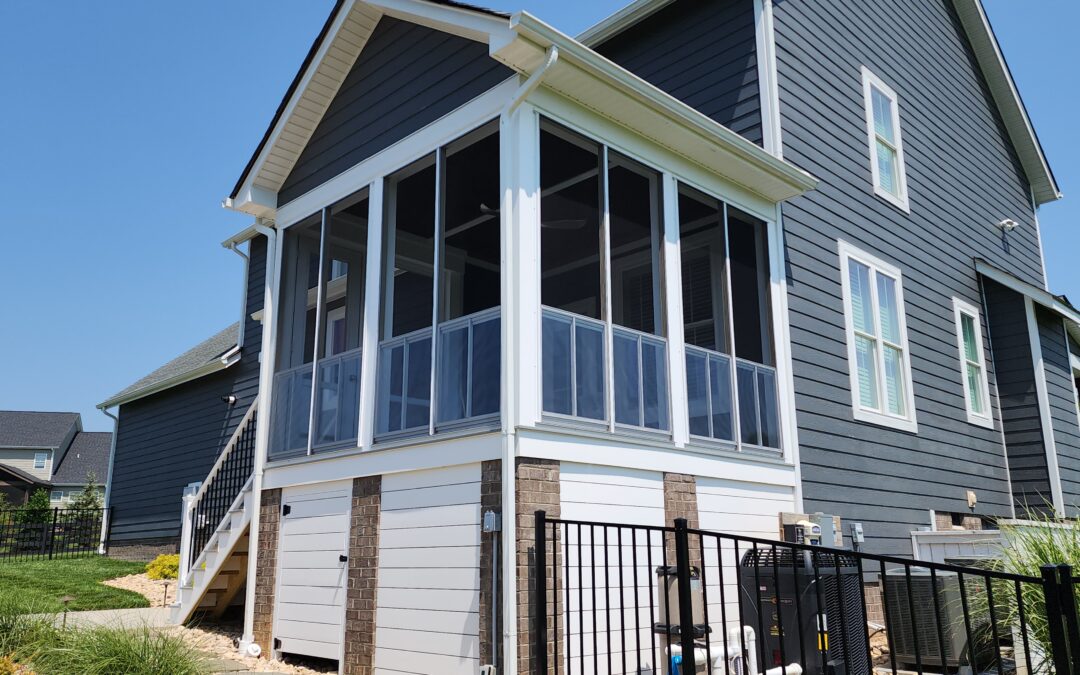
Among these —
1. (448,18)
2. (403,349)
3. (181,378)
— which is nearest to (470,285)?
(403,349)

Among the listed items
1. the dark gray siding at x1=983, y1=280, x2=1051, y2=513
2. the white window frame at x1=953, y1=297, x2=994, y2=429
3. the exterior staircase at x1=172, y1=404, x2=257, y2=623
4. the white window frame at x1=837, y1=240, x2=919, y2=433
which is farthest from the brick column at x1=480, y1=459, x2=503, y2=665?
the dark gray siding at x1=983, y1=280, x2=1051, y2=513

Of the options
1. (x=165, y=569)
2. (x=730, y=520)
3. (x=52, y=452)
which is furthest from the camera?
(x=52, y=452)

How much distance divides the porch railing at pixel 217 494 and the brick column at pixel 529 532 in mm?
5180

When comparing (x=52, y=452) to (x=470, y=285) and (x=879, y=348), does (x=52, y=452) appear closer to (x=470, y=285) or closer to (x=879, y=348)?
(x=470, y=285)

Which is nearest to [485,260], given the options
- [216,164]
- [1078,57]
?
[216,164]

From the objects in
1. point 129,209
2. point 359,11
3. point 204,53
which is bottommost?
point 359,11

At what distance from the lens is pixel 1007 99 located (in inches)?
610

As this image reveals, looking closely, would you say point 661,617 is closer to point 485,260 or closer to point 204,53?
point 485,260

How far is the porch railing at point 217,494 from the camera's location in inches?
399

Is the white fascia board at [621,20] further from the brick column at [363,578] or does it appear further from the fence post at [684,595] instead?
the fence post at [684,595]

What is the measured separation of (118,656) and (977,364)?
11811 mm

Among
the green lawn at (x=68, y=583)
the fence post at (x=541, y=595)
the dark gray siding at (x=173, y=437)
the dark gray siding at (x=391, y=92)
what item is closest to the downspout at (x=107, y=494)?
the dark gray siding at (x=173, y=437)

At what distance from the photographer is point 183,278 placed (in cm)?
3803

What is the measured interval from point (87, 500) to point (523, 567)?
121ft
